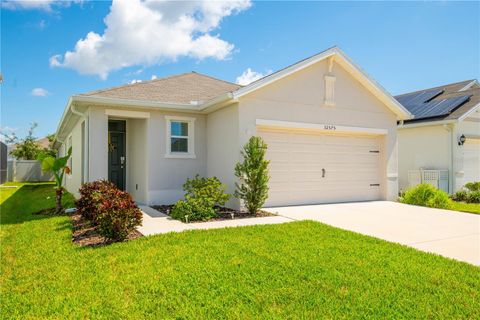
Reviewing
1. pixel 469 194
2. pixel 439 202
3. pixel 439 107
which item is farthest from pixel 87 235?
pixel 439 107

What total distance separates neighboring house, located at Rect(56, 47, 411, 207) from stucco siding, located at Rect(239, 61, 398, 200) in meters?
0.03

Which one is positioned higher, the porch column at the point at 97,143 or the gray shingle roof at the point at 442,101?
the gray shingle roof at the point at 442,101

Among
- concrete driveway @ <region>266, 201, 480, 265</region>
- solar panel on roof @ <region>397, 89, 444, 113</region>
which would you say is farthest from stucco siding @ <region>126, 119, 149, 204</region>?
solar panel on roof @ <region>397, 89, 444, 113</region>

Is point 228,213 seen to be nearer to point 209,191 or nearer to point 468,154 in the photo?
point 209,191

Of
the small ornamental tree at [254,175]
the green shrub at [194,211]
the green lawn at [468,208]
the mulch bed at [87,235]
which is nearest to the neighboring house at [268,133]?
the small ornamental tree at [254,175]

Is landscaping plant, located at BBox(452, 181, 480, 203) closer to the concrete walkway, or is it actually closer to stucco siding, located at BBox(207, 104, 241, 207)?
the concrete walkway

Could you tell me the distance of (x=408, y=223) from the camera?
8008 millimetres

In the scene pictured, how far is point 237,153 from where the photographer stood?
954 cm

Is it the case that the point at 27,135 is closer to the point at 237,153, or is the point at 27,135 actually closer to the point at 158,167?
the point at 158,167

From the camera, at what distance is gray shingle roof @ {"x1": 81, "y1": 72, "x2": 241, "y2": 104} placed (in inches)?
419

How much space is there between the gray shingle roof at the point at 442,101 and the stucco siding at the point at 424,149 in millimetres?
620

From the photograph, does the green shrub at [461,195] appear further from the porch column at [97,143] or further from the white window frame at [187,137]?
the porch column at [97,143]

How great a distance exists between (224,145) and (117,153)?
454 centimetres

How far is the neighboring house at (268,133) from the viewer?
9953 millimetres
